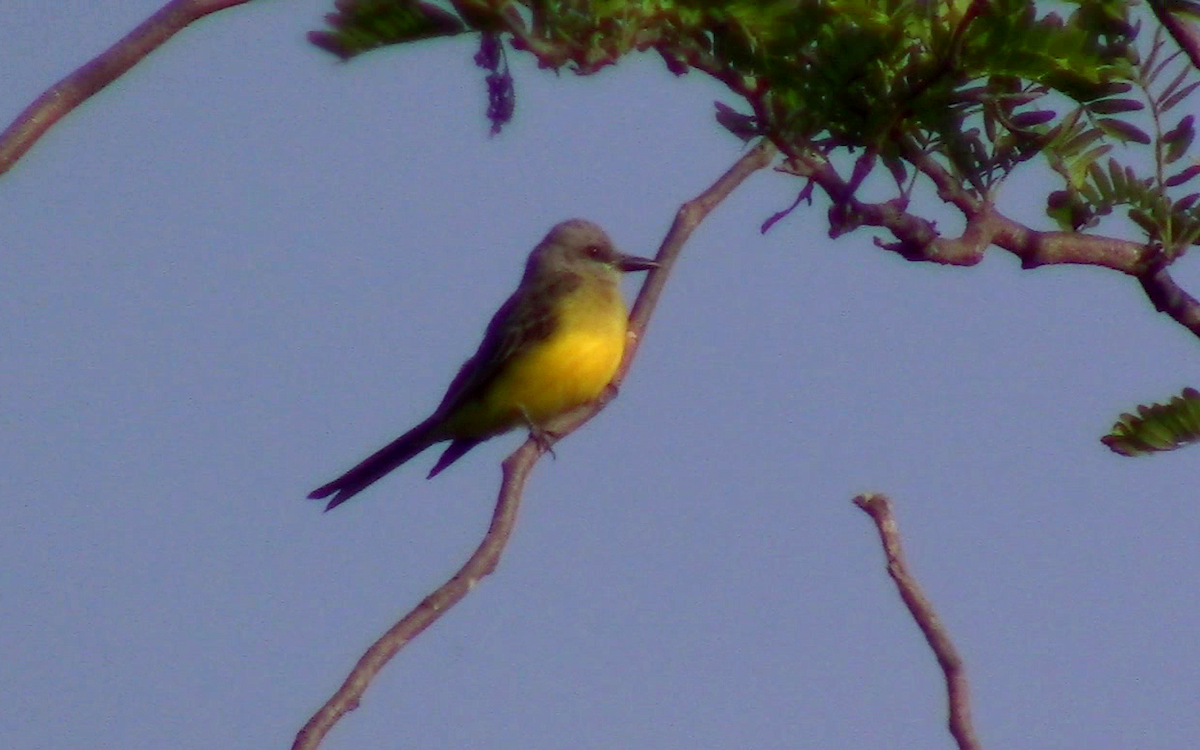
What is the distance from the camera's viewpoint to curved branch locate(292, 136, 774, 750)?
250 cm

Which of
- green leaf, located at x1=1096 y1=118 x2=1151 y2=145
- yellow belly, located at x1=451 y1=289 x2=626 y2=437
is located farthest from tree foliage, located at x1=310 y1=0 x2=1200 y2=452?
yellow belly, located at x1=451 y1=289 x2=626 y2=437

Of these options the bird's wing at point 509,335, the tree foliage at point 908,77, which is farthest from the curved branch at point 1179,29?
the bird's wing at point 509,335

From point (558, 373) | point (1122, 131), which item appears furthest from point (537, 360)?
point (1122, 131)

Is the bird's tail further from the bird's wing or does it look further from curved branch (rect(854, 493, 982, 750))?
curved branch (rect(854, 493, 982, 750))

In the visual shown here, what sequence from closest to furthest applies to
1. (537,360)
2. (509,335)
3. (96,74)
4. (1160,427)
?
(96,74) → (1160,427) → (537,360) → (509,335)

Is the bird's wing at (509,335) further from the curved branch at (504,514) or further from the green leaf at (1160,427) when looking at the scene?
the green leaf at (1160,427)

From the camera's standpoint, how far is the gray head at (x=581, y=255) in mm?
8609

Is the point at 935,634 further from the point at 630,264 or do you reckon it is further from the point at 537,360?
the point at 630,264

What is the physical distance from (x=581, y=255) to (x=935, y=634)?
20.0 ft

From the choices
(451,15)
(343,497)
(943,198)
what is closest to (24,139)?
(451,15)

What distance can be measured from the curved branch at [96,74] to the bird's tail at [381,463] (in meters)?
5.64

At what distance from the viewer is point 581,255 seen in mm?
8742

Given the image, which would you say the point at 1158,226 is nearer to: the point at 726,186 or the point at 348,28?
the point at 726,186

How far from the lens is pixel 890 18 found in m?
3.56
